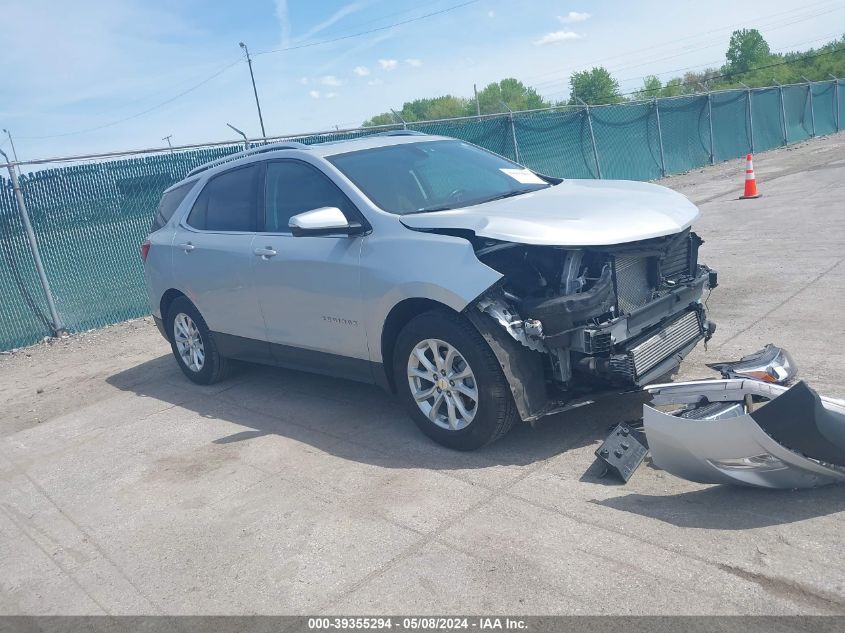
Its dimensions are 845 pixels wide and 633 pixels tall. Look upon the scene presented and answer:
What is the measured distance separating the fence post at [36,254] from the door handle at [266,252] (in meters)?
5.06

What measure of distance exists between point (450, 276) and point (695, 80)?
7786 centimetres

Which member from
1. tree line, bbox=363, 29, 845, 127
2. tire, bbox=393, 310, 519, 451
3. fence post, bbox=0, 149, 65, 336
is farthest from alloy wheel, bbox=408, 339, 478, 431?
tree line, bbox=363, 29, 845, 127

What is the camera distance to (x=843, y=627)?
2.67 m

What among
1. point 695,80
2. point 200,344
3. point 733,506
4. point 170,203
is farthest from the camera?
point 695,80

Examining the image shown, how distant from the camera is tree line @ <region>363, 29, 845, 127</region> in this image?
57.5 m

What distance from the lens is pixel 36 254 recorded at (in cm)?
940

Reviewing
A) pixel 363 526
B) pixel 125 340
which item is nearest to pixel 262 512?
pixel 363 526

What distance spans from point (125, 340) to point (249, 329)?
13.8 ft

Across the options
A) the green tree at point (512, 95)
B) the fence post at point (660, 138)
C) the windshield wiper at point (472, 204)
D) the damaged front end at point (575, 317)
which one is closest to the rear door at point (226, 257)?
the windshield wiper at point (472, 204)

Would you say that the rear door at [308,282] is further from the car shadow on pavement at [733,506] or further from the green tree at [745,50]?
the green tree at [745,50]

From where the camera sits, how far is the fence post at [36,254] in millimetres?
9203

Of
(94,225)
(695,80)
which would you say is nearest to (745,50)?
(695,80)

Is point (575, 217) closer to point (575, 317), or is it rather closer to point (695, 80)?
point (575, 317)

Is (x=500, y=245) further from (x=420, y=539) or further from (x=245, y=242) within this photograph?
(x=245, y=242)
